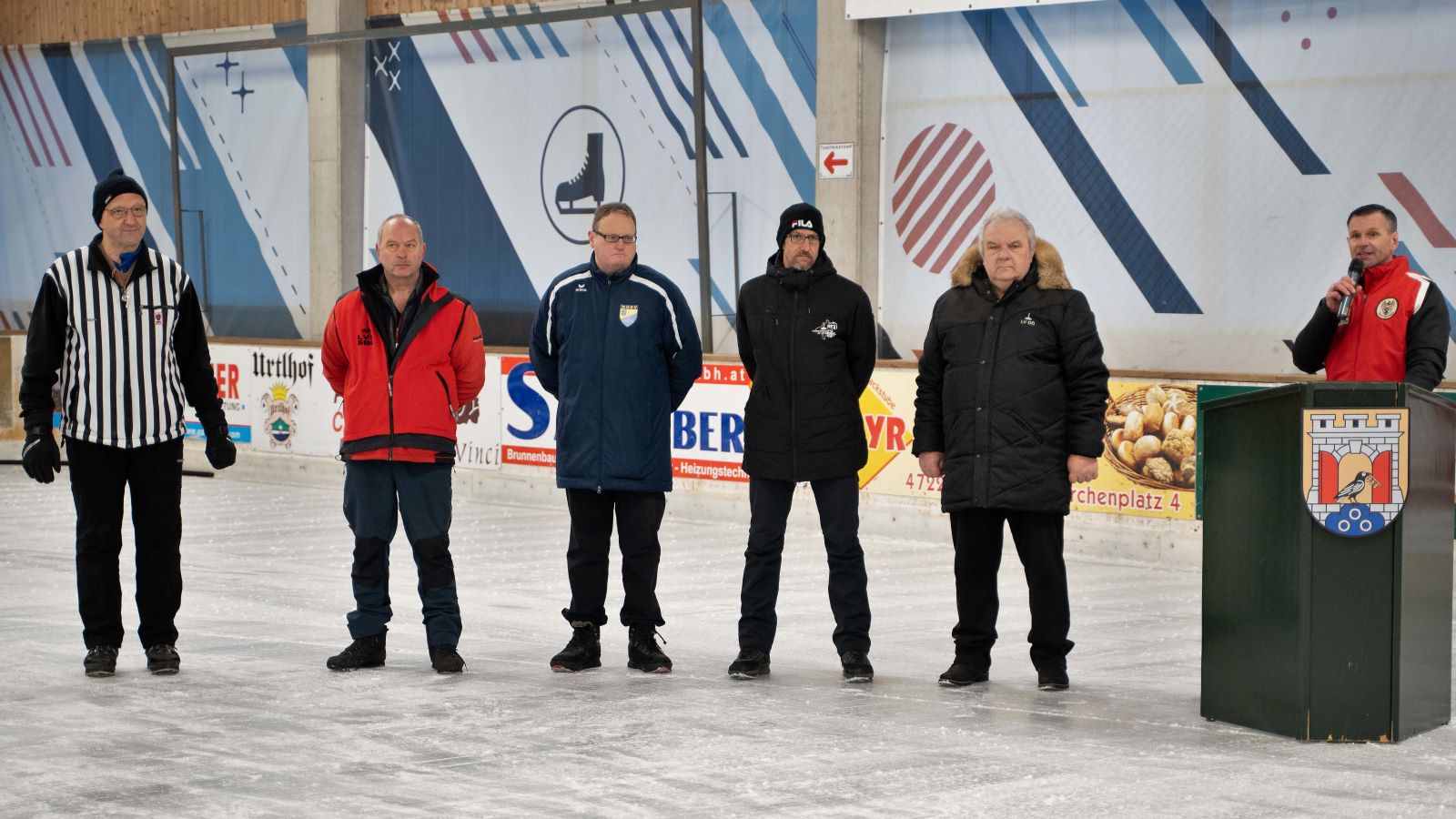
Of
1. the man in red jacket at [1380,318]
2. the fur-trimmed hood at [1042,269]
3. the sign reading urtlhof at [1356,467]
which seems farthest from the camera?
the man in red jacket at [1380,318]

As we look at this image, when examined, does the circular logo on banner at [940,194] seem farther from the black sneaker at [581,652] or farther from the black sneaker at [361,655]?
the black sneaker at [361,655]

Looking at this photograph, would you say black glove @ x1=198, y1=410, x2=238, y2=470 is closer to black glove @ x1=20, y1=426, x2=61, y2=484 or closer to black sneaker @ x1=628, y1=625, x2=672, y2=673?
black glove @ x1=20, y1=426, x2=61, y2=484

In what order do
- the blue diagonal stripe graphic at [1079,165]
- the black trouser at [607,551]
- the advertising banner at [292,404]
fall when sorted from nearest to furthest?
the black trouser at [607,551] < the blue diagonal stripe graphic at [1079,165] < the advertising banner at [292,404]

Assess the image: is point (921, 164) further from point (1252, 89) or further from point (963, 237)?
point (1252, 89)

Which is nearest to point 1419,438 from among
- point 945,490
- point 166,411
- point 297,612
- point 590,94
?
point 945,490

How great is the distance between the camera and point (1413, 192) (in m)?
11.3

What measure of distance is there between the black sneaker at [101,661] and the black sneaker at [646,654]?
1.97 m

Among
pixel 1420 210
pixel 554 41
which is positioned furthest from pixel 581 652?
pixel 554 41

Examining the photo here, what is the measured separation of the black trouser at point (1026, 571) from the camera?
22.9ft

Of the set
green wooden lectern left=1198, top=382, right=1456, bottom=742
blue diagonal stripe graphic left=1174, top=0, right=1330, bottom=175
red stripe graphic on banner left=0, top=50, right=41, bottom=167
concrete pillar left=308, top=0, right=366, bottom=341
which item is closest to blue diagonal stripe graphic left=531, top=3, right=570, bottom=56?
concrete pillar left=308, top=0, right=366, bottom=341

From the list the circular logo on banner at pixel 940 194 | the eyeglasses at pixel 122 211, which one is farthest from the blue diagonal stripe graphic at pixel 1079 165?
the eyeglasses at pixel 122 211

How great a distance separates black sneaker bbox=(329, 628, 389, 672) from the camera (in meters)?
7.39

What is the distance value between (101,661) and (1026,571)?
349cm

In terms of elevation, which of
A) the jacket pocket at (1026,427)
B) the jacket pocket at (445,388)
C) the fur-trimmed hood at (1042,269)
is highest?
the fur-trimmed hood at (1042,269)
